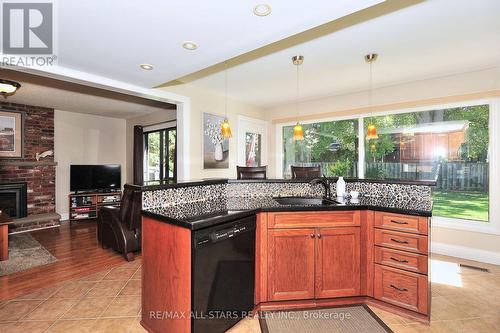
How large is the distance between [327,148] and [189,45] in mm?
3507

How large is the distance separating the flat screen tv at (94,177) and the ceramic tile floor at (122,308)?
11.7 ft

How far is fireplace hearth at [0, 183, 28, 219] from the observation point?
4785 millimetres

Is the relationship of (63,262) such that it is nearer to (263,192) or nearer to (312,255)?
(263,192)

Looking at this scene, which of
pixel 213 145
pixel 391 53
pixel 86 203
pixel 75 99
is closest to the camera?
pixel 391 53

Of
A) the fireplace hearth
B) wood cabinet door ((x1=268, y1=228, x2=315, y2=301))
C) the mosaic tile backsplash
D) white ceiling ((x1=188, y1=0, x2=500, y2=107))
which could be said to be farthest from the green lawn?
the fireplace hearth

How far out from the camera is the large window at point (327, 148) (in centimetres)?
465

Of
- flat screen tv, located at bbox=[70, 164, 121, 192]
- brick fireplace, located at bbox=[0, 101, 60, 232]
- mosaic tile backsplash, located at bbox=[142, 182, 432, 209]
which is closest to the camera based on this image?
mosaic tile backsplash, located at bbox=[142, 182, 432, 209]

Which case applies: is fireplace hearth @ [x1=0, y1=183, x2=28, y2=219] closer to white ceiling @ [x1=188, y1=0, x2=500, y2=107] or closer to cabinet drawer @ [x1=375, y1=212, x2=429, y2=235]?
white ceiling @ [x1=188, y1=0, x2=500, y2=107]

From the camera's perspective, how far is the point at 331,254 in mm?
2148

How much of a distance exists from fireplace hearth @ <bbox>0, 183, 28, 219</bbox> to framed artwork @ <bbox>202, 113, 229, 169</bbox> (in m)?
3.90

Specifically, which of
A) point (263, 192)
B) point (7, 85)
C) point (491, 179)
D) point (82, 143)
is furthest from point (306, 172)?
point (82, 143)

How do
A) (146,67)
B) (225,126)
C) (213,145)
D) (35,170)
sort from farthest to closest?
(35,170) < (213,145) < (225,126) < (146,67)

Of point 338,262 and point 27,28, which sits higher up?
point 27,28

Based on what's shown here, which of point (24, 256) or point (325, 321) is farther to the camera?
point (24, 256)
